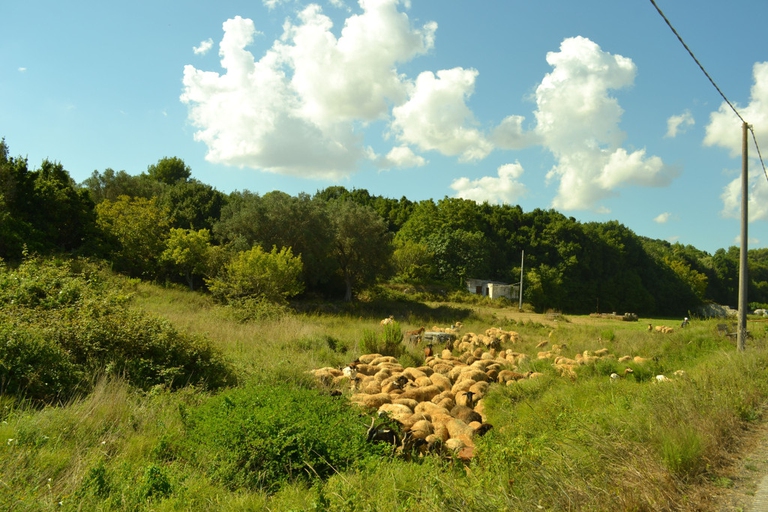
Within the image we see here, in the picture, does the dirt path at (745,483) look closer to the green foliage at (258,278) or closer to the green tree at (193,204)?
the green foliage at (258,278)

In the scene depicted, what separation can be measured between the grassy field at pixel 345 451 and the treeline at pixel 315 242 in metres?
12.7

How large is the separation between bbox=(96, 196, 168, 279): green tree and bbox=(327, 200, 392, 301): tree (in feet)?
32.9

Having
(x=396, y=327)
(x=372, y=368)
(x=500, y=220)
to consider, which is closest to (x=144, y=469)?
(x=372, y=368)

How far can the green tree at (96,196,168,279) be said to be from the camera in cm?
2473

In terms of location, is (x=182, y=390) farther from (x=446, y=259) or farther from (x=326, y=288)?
(x=446, y=259)

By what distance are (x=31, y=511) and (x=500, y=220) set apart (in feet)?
189

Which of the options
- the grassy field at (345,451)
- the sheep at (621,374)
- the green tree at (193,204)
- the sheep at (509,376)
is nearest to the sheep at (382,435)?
the grassy field at (345,451)

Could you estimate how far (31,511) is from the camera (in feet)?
12.5

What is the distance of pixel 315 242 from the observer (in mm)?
28609

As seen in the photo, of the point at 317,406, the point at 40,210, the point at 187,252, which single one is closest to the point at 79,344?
the point at 317,406

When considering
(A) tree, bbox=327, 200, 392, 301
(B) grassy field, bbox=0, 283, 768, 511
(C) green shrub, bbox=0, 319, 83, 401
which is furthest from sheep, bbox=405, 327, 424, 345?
(A) tree, bbox=327, 200, 392, 301

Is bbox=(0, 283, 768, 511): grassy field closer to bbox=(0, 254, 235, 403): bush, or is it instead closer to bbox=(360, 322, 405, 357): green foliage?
bbox=(0, 254, 235, 403): bush

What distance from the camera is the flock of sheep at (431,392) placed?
6.65m

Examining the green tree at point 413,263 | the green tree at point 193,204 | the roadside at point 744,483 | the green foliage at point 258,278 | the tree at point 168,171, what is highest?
the tree at point 168,171
